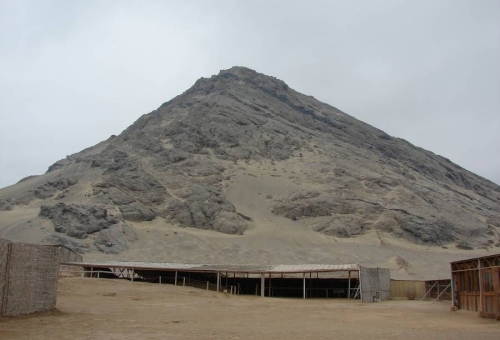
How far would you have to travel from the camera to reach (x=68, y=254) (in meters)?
39.5

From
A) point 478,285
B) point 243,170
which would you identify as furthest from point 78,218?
point 478,285

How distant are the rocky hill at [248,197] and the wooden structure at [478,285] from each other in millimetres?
24387

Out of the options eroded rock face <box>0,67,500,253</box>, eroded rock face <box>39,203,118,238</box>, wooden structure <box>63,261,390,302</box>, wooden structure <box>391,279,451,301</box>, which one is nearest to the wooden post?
wooden structure <box>63,261,390,302</box>

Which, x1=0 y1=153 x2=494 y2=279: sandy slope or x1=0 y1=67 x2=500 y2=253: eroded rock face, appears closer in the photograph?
x1=0 y1=153 x2=494 y2=279: sandy slope

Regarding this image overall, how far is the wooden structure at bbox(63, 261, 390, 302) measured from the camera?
116 feet

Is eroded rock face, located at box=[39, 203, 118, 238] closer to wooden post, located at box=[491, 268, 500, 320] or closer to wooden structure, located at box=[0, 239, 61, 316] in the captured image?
wooden structure, located at box=[0, 239, 61, 316]

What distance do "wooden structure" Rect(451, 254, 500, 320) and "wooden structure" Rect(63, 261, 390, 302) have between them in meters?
8.01

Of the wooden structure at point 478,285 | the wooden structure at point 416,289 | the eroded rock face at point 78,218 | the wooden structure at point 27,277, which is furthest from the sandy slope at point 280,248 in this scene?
the wooden structure at point 27,277

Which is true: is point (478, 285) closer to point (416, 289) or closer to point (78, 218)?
point (416, 289)

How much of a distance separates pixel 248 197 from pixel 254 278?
33.9 meters

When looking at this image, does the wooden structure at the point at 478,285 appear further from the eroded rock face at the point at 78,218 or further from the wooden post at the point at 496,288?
the eroded rock face at the point at 78,218

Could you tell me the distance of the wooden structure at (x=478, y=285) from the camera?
2003 cm

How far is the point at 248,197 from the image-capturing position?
242 feet

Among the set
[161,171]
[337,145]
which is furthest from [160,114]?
[337,145]
